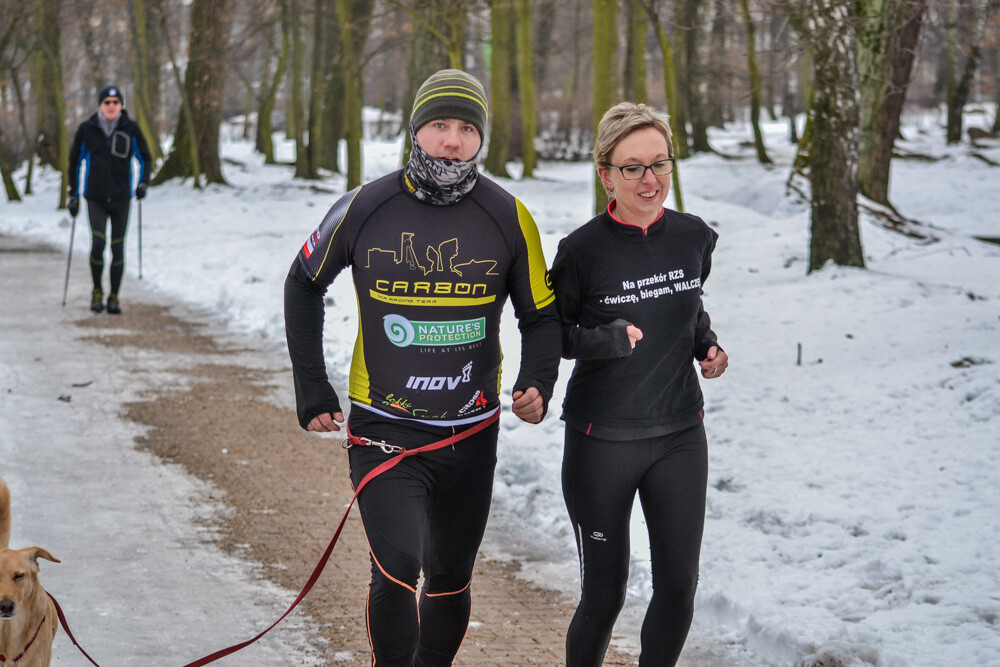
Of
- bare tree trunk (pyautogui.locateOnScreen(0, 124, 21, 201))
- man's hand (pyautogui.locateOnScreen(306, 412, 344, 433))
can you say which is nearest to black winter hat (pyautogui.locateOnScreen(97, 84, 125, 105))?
man's hand (pyautogui.locateOnScreen(306, 412, 344, 433))

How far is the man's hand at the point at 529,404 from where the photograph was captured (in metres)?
3.43

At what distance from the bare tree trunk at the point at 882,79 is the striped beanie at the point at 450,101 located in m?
9.84

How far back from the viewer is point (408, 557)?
10.9 ft

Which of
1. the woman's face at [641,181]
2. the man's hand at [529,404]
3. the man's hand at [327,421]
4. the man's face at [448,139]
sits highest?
the man's face at [448,139]

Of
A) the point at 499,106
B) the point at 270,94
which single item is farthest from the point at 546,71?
the point at 499,106

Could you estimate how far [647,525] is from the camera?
359 cm

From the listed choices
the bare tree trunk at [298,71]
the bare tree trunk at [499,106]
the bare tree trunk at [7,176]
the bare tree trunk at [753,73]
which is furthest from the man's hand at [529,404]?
the bare tree trunk at [7,176]

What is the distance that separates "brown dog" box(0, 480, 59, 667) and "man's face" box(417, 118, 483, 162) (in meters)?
1.76

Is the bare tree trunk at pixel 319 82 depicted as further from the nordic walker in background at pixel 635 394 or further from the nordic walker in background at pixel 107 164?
the nordic walker in background at pixel 635 394

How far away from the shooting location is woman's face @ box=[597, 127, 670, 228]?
353cm

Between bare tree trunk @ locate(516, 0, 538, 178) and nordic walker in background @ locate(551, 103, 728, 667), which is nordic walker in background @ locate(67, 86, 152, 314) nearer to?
nordic walker in background @ locate(551, 103, 728, 667)

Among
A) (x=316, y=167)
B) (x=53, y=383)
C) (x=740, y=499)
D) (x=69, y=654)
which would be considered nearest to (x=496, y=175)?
(x=316, y=167)

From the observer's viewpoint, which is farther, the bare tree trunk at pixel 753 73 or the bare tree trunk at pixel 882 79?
the bare tree trunk at pixel 753 73

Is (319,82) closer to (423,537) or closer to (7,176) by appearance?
(7,176)
